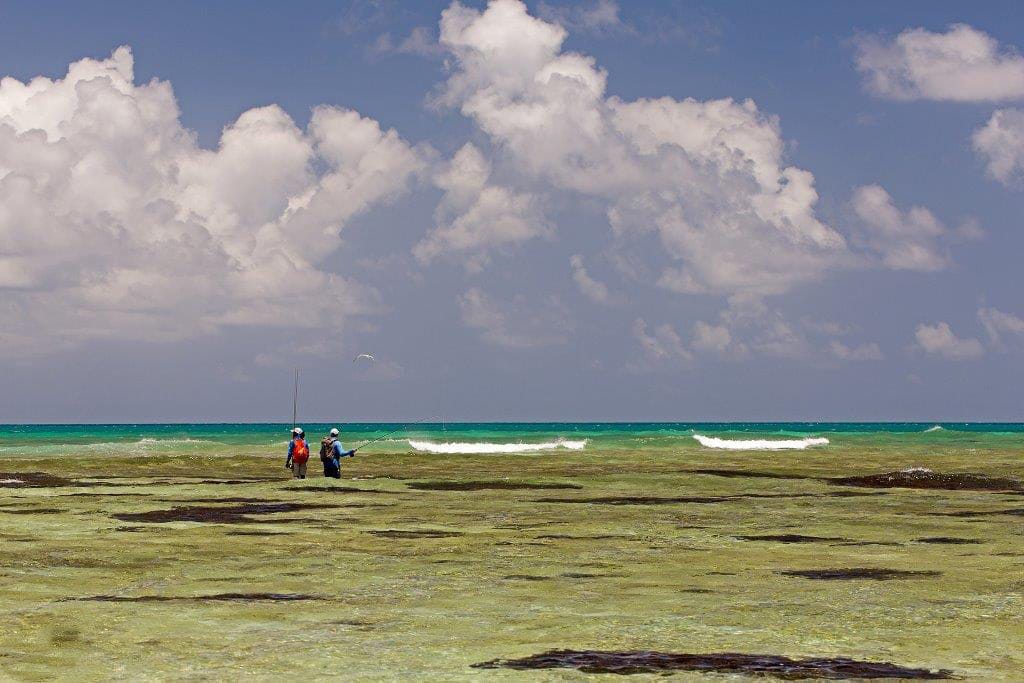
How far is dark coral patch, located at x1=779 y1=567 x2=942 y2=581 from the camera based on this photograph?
19.5 meters

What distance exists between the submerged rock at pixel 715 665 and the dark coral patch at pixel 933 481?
31.1 meters

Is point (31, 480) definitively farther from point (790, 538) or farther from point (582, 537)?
point (790, 538)

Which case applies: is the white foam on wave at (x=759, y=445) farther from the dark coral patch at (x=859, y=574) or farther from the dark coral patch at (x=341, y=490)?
the dark coral patch at (x=859, y=574)

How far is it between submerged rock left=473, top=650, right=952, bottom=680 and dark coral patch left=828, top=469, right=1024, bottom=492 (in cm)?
3110

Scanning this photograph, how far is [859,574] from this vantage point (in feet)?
65.6

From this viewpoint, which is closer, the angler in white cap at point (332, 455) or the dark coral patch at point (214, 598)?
the dark coral patch at point (214, 598)

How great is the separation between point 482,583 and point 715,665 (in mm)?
6571

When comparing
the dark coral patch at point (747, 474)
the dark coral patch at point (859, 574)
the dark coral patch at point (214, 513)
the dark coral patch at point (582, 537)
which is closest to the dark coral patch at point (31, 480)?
the dark coral patch at point (214, 513)

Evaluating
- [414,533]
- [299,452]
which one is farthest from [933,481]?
[414,533]

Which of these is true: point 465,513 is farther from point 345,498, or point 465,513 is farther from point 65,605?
point 65,605

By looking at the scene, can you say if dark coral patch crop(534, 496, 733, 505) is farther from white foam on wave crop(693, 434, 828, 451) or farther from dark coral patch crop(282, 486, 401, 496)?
white foam on wave crop(693, 434, 828, 451)

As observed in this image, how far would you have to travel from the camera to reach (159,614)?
16.0m

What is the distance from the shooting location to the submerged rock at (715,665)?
12523 mm

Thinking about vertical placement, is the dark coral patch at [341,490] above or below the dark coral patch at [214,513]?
above
